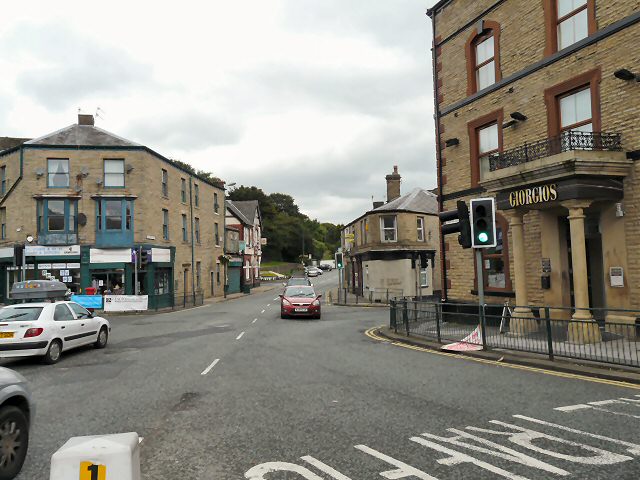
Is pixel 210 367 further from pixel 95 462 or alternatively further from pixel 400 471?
pixel 95 462

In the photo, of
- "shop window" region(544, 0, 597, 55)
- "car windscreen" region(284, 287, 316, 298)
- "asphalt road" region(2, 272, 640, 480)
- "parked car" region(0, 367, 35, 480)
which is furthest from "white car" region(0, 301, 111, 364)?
"shop window" region(544, 0, 597, 55)

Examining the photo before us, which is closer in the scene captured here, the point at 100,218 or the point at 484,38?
the point at 484,38

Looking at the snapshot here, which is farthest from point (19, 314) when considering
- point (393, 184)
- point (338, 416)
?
point (393, 184)

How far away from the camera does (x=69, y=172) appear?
2878 centimetres

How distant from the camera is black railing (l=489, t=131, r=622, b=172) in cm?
1169

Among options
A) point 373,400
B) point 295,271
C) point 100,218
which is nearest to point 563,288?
point 373,400

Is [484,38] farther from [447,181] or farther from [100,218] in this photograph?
[100,218]

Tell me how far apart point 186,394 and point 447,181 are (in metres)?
13.4

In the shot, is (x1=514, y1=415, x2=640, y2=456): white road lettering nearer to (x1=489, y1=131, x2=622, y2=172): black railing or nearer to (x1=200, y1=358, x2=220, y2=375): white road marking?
(x1=200, y1=358, x2=220, y2=375): white road marking

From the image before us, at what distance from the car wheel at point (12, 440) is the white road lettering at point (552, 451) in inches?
196

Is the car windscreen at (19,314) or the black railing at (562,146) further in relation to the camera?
the black railing at (562,146)

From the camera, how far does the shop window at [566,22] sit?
42.2 ft

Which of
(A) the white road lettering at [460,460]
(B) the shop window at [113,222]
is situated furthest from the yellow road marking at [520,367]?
(B) the shop window at [113,222]

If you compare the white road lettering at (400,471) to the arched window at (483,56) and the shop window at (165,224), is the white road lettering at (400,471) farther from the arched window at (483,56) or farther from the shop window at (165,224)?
the shop window at (165,224)
